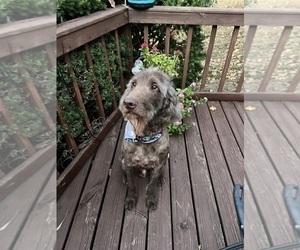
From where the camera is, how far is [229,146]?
2.69m

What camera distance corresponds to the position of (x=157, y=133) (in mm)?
1846

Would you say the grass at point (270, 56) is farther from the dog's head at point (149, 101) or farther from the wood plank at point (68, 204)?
the wood plank at point (68, 204)

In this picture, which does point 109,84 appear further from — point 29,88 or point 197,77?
point 29,88

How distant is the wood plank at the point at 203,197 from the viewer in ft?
5.89

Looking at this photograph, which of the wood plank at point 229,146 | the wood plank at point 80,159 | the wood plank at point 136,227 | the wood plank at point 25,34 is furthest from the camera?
the wood plank at point 229,146

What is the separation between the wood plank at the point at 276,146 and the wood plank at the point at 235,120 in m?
1.79

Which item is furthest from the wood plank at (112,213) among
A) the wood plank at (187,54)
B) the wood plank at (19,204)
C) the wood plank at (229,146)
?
the wood plank at (187,54)

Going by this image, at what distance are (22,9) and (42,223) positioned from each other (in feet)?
3.30

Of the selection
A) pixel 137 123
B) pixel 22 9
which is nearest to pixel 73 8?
pixel 137 123

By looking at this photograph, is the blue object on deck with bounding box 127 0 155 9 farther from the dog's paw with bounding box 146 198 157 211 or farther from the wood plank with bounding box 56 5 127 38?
the dog's paw with bounding box 146 198 157 211

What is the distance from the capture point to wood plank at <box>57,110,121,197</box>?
2.07 metres

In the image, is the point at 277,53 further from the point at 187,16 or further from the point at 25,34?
the point at 187,16

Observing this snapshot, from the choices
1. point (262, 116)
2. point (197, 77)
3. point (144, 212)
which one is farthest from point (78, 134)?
point (197, 77)

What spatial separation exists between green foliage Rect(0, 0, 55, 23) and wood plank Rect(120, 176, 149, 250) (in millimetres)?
1399
